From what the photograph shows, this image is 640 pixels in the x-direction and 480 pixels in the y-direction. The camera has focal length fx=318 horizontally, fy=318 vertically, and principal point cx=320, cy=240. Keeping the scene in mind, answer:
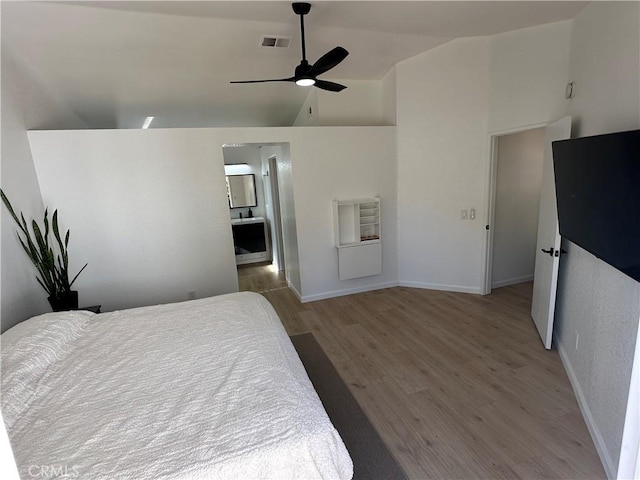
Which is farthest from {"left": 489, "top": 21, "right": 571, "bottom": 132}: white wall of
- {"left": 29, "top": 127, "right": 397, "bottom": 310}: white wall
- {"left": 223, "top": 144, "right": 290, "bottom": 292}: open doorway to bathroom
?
{"left": 223, "top": 144, "right": 290, "bottom": 292}: open doorway to bathroom

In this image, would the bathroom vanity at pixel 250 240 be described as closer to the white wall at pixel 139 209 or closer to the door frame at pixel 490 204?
the white wall at pixel 139 209

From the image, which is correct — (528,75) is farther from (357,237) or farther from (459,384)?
(459,384)

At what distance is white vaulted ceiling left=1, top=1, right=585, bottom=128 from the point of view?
2648 mm

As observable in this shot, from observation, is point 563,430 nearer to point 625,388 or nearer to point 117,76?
point 625,388

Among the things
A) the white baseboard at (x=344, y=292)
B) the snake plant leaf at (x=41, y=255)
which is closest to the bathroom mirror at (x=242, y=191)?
the white baseboard at (x=344, y=292)

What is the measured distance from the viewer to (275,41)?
3.28 metres

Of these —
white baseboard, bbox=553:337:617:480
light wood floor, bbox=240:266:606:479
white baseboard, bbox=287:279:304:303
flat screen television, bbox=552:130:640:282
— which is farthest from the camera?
white baseboard, bbox=287:279:304:303

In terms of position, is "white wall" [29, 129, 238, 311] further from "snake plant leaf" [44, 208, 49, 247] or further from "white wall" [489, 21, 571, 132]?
"white wall" [489, 21, 571, 132]

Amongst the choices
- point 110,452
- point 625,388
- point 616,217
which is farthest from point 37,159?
point 625,388

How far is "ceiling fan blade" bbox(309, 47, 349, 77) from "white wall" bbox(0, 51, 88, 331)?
8.30ft

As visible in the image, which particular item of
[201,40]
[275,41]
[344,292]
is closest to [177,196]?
[201,40]

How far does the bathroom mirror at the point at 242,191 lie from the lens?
614 centimetres

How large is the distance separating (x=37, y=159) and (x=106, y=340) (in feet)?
7.30

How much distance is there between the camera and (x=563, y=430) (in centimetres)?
193
